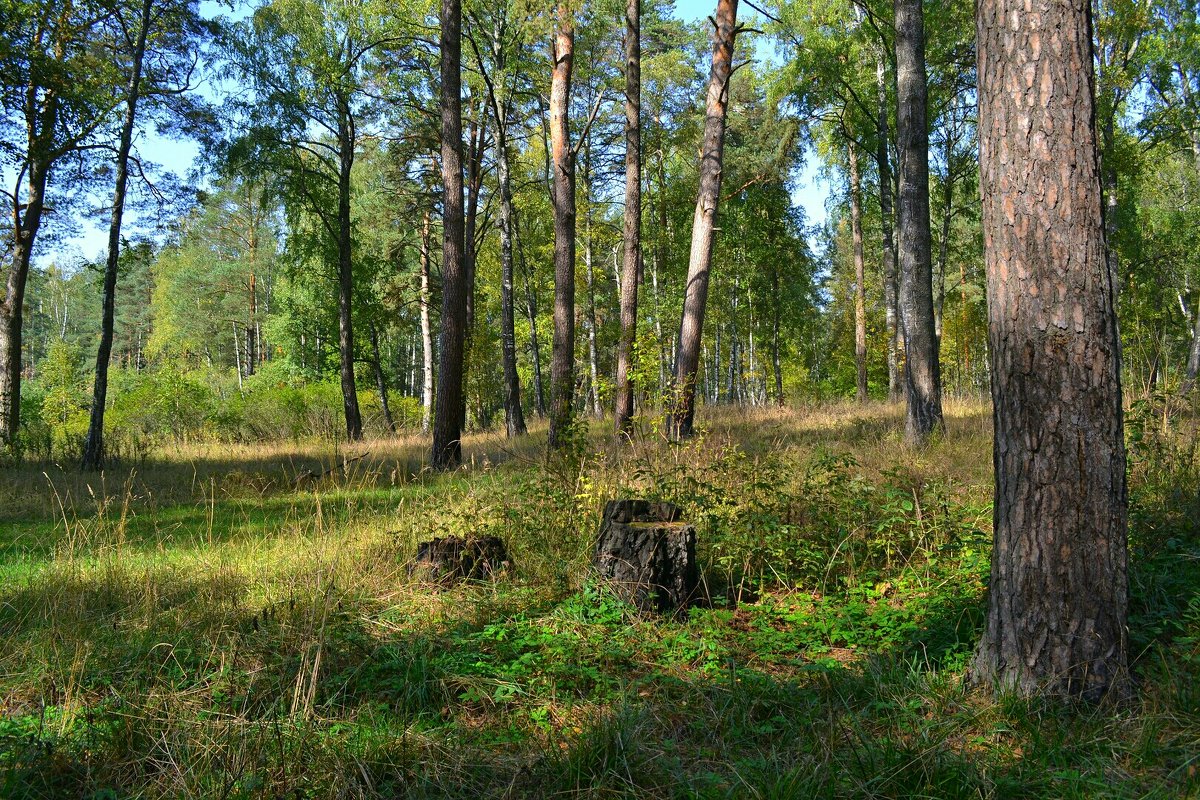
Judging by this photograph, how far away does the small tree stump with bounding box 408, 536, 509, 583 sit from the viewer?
459 centimetres

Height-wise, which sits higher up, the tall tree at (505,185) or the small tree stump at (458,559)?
the tall tree at (505,185)

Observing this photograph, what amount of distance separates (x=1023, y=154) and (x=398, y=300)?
22999 mm

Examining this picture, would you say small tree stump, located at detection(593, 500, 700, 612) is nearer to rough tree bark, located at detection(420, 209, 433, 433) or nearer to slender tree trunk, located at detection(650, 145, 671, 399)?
rough tree bark, located at detection(420, 209, 433, 433)

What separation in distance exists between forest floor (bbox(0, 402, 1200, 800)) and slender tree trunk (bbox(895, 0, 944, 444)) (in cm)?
243

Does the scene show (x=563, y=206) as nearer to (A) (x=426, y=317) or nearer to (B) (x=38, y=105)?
(B) (x=38, y=105)

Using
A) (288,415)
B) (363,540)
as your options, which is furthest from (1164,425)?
(288,415)

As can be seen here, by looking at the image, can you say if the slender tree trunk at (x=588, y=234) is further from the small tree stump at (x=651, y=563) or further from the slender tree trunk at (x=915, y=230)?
the small tree stump at (x=651, y=563)

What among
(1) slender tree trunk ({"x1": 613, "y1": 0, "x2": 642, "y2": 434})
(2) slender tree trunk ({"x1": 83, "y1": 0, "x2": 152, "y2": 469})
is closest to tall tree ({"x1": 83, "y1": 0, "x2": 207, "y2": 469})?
(2) slender tree trunk ({"x1": 83, "y1": 0, "x2": 152, "y2": 469})

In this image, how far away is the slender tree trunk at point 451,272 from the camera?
32.6 ft

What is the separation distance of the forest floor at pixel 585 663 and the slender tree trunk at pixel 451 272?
12.9 feet

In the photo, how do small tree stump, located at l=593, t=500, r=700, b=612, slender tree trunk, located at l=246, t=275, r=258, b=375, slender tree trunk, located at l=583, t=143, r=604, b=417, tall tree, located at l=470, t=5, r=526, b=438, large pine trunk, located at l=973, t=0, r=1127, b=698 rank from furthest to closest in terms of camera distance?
1. slender tree trunk, located at l=246, t=275, r=258, b=375
2. slender tree trunk, located at l=583, t=143, r=604, b=417
3. tall tree, located at l=470, t=5, r=526, b=438
4. small tree stump, located at l=593, t=500, r=700, b=612
5. large pine trunk, located at l=973, t=0, r=1127, b=698

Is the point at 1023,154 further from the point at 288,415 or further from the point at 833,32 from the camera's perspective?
the point at 288,415

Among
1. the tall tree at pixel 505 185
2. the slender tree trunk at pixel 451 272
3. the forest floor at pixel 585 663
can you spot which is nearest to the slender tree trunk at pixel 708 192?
the slender tree trunk at pixel 451 272

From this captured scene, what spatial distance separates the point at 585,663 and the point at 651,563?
33.4 inches
